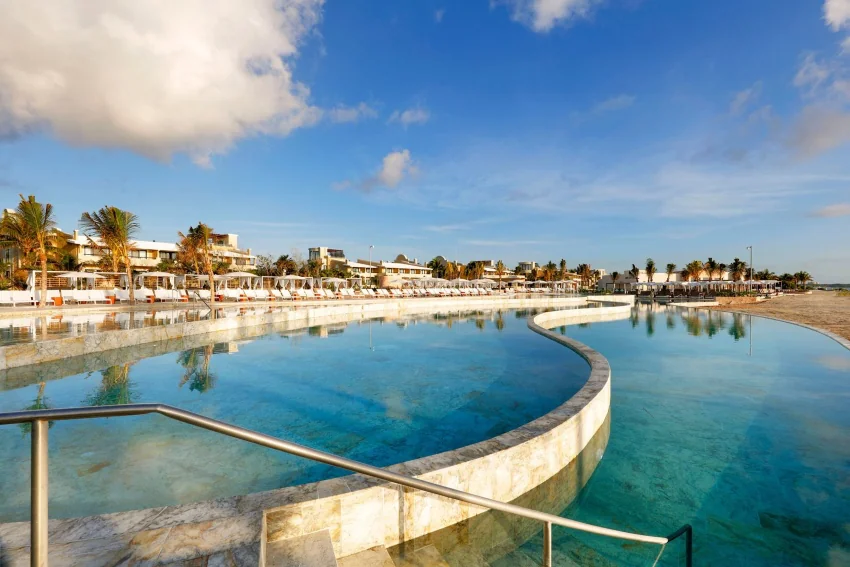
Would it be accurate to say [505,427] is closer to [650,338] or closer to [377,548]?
[377,548]

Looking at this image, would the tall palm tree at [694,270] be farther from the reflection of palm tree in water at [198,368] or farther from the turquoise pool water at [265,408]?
the reflection of palm tree in water at [198,368]

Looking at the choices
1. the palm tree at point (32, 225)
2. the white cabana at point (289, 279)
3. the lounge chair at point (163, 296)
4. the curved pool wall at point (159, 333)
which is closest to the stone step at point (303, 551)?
the curved pool wall at point (159, 333)

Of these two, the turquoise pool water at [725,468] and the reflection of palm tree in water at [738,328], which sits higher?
the reflection of palm tree in water at [738,328]

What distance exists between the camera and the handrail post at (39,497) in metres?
1.26

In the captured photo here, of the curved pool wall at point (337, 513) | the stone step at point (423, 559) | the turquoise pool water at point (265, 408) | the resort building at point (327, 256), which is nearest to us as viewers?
the curved pool wall at point (337, 513)

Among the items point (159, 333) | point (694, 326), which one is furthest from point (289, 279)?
point (694, 326)

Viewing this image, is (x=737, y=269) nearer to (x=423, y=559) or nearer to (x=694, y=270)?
(x=694, y=270)

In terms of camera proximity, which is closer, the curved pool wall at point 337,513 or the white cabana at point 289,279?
the curved pool wall at point 337,513

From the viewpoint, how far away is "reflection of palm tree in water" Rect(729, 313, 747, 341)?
14670 millimetres

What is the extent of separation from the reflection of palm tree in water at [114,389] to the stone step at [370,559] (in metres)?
4.61

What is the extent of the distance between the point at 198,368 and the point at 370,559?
7339 mm

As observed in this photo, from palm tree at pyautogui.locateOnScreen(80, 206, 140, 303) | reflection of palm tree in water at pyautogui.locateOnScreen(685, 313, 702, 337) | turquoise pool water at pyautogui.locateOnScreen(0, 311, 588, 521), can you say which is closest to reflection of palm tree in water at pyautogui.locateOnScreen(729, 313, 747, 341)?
reflection of palm tree in water at pyautogui.locateOnScreen(685, 313, 702, 337)

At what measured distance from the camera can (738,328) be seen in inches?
658

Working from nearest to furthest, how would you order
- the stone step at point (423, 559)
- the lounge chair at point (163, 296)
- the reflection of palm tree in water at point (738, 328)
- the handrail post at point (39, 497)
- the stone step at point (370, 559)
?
the handrail post at point (39, 497)
the stone step at point (370, 559)
the stone step at point (423, 559)
the reflection of palm tree in water at point (738, 328)
the lounge chair at point (163, 296)
